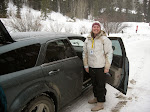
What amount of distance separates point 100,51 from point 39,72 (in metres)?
1.28

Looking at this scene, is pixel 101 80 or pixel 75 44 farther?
pixel 75 44

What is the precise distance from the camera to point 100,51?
2.69 meters

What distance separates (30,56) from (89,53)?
1236mm

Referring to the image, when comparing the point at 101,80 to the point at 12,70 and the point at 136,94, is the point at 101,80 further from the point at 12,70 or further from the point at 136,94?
the point at 12,70

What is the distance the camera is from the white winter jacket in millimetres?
2658

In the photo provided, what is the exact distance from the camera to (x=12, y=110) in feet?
5.39

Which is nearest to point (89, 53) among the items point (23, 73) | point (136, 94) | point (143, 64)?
point (23, 73)

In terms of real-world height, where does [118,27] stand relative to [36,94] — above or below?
above

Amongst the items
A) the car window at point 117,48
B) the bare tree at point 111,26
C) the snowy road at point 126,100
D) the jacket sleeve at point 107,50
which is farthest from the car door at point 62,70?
the bare tree at point 111,26

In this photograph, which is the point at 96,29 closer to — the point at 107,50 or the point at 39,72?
the point at 107,50

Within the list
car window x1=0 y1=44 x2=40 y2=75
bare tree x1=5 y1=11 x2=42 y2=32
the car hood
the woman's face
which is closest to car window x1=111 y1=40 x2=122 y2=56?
the woman's face

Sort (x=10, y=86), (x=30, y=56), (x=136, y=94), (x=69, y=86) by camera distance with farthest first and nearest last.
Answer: (x=136, y=94)
(x=69, y=86)
(x=30, y=56)
(x=10, y=86)

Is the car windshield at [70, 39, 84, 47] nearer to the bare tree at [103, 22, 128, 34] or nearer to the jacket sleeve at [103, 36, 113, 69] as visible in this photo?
the jacket sleeve at [103, 36, 113, 69]

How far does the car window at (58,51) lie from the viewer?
235cm
